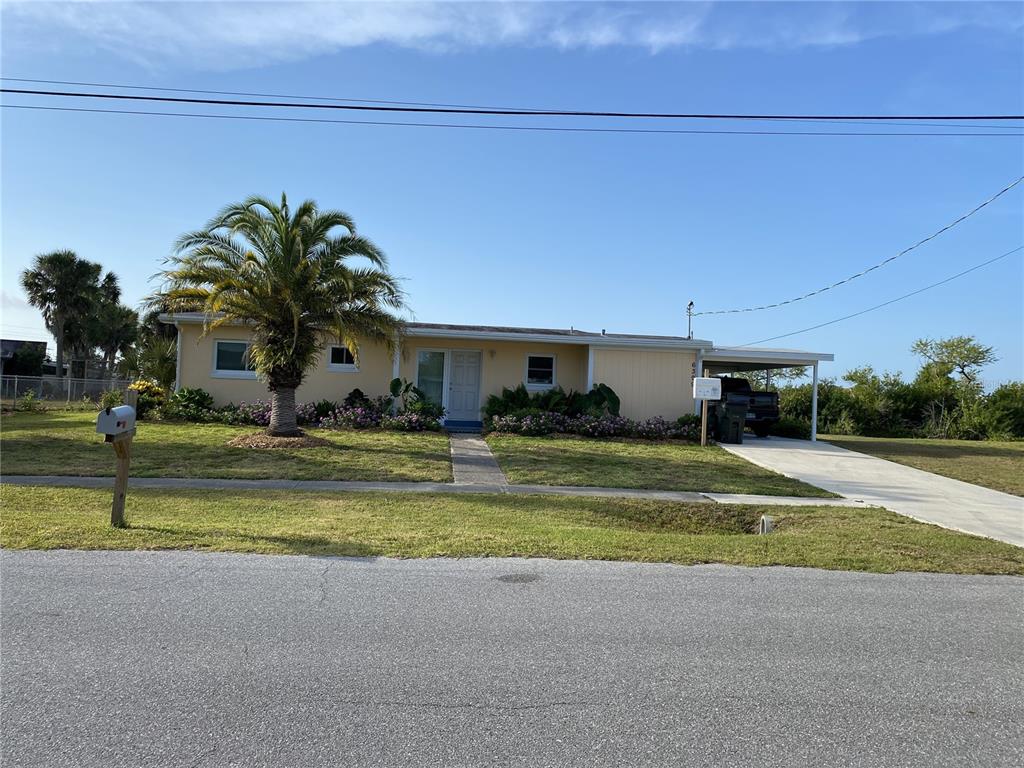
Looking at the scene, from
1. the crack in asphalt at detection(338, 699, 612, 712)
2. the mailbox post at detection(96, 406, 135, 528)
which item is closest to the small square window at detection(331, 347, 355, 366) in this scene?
the mailbox post at detection(96, 406, 135, 528)

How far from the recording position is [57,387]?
2731 cm

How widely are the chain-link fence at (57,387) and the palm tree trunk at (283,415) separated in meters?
13.2

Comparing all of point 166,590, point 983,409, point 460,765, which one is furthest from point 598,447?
point 983,409

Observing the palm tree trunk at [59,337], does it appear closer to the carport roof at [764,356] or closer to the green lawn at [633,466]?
the green lawn at [633,466]

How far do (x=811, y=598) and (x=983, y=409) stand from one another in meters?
25.9

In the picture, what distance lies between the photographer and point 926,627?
4938 millimetres

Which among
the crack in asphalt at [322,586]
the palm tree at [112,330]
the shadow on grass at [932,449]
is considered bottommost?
the crack in asphalt at [322,586]

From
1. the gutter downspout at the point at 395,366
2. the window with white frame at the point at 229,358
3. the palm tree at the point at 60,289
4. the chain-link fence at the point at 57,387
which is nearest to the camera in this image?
the gutter downspout at the point at 395,366

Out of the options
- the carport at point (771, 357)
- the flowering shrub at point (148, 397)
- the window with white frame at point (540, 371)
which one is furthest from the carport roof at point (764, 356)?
the flowering shrub at point (148, 397)

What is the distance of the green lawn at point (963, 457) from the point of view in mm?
14455

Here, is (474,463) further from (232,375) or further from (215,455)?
(232,375)

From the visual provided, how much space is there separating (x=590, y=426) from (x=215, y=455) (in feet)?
30.3

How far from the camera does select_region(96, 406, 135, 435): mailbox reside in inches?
266

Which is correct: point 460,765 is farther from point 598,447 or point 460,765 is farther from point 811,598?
point 598,447
